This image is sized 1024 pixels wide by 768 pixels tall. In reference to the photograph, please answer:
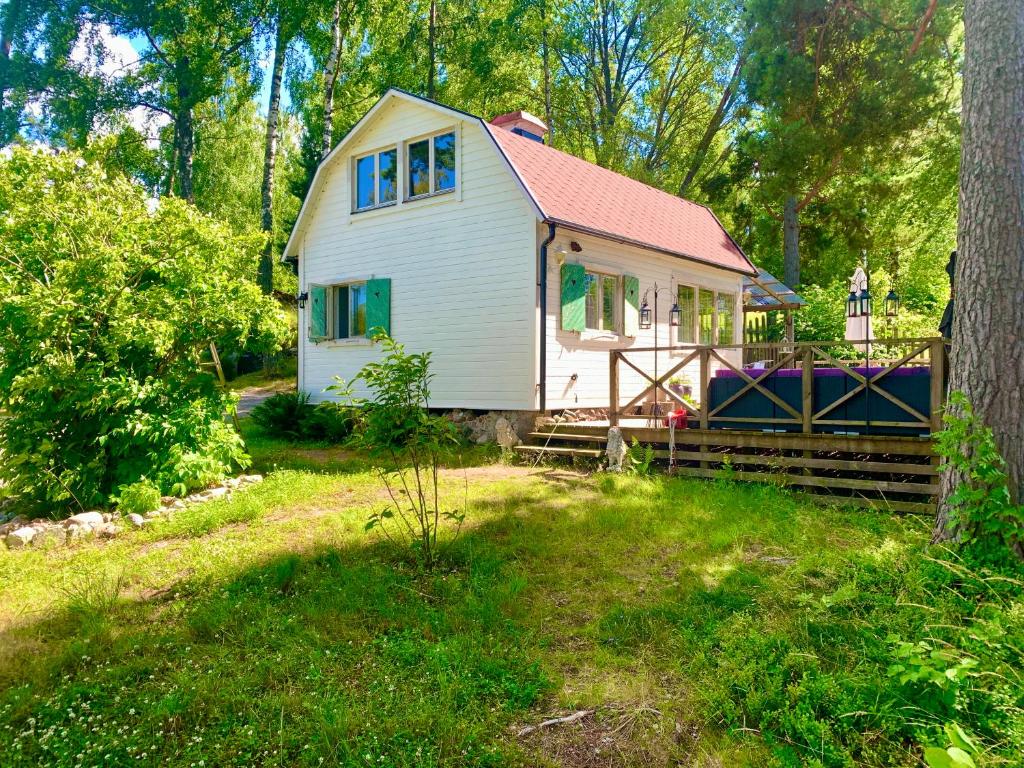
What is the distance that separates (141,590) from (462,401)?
7.10 m

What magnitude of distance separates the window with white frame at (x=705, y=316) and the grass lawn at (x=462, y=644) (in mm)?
8008

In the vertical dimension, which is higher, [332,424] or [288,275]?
[288,275]

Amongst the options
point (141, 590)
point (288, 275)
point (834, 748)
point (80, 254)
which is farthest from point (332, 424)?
point (288, 275)

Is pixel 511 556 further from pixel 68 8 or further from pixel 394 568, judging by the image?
pixel 68 8

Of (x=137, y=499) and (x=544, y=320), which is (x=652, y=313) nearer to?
(x=544, y=320)

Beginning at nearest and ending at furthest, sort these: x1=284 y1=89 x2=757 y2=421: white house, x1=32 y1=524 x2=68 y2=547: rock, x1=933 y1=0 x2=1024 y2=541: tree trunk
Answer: x1=933 y1=0 x2=1024 y2=541: tree trunk, x1=32 y1=524 x2=68 y2=547: rock, x1=284 y1=89 x2=757 y2=421: white house

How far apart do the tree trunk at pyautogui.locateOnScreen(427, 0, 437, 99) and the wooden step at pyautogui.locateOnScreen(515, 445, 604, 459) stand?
16953 mm

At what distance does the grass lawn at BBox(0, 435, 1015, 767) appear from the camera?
2.84m

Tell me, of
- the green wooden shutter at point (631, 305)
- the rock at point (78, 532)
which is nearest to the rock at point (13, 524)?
the rock at point (78, 532)

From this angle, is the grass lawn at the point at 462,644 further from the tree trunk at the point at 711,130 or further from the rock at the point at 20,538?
the tree trunk at the point at 711,130

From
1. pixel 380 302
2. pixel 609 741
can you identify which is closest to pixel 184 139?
pixel 380 302

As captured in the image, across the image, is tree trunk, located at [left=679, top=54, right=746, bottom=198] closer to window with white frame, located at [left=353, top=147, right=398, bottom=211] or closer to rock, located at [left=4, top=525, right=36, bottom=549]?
window with white frame, located at [left=353, top=147, right=398, bottom=211]

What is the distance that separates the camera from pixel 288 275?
29188 millimetres

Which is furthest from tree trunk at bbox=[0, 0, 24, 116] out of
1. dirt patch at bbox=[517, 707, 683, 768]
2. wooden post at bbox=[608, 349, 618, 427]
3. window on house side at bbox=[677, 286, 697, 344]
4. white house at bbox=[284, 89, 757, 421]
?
dirt patch at bbox=[517, 707, 683, 768]
